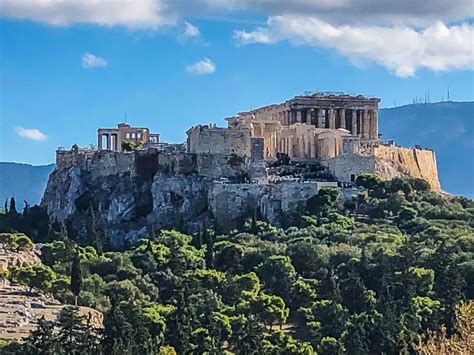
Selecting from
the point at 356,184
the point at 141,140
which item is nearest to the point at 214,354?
the point at 356,184

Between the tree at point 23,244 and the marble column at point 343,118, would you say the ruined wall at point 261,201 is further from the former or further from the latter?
the marble column at point 343,118

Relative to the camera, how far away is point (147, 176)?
79500mm

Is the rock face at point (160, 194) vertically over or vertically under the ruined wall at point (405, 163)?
under

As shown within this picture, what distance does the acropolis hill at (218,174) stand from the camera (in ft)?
240

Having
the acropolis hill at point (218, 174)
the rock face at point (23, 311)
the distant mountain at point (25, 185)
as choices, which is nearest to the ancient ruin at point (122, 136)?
the acropolis hill at point (218, 174)

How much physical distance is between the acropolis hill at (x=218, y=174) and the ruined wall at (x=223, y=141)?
6 cm

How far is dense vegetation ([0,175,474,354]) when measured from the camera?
5088cm

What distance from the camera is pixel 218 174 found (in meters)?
75.9

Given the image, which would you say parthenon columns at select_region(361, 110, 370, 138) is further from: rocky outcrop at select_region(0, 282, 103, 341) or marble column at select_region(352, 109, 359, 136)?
rocky outcrop at select_region(0, 282, 103, 341)

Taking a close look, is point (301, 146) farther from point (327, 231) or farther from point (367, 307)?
point (367, 307)


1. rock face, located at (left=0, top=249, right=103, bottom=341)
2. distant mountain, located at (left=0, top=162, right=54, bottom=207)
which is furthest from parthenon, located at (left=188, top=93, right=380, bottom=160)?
distant mountain, located at (left=0, top=162, right=54, bottom=207)

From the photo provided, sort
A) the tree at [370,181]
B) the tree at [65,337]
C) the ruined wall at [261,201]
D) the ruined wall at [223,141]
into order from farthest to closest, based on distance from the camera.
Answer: the ruined wall at [223,141] → the tree at [370,181] → the ruined wall at [261,201] → the tree at [65,337]

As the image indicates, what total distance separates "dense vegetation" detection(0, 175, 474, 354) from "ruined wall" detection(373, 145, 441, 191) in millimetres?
2538

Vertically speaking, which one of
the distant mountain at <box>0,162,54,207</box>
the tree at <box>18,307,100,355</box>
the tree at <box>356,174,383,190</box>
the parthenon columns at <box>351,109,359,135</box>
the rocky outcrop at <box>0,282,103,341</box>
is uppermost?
the distant mountain at <box>0,162,54,207</box>
